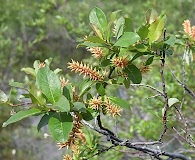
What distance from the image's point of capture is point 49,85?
3.21 feet

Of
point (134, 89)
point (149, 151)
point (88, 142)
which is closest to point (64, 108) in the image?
point (149, 151)

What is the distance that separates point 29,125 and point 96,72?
18.5 feet

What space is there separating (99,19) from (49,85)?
0.81ft

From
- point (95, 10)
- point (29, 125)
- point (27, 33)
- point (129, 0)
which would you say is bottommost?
point (29, 125)

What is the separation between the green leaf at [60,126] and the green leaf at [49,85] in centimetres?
5

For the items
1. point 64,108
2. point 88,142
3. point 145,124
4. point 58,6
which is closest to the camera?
point 64,108

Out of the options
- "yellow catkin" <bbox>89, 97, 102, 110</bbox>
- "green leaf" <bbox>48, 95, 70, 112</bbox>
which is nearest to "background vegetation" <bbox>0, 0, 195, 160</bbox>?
"yellow catkin" <bbox>89, 97, 102, 110</bbox>

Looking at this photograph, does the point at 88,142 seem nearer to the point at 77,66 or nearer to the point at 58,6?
the point at 77,66

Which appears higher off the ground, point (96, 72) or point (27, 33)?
point (96, 72)

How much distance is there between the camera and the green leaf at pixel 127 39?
97 cm

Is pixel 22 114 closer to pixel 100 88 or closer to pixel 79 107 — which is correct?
pixel 79 107

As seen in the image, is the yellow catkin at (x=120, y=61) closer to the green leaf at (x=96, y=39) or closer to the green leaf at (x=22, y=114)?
the green leaf at (x=96, y=39)

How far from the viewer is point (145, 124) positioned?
8.75 feet

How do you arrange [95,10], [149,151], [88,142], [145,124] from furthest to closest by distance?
[145,124] < [88,142] < [149,151] < [95,10]
